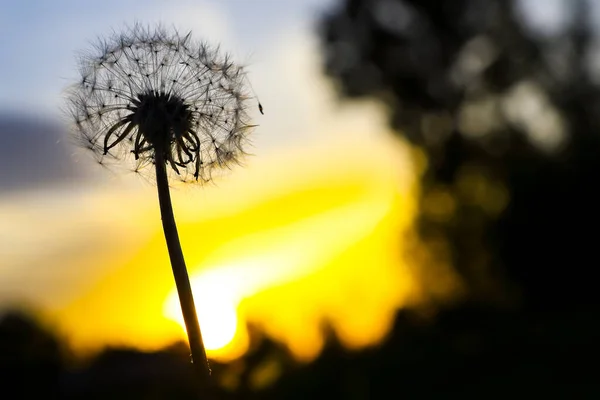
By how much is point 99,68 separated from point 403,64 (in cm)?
2535

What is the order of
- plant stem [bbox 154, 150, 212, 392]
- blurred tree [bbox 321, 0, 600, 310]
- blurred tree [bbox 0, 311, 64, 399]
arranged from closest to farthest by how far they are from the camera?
plant stem [bbox 154, 150, 212, 392], blurred tree [bbox 0, 311, 64, 399], blurred tree [bbox 321, 0, 600, 310]

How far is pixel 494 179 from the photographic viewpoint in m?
30.3

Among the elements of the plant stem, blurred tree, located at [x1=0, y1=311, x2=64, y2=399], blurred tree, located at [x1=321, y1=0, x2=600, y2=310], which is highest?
blurred tree, located at [x1=321, y1=0, x2=600, y2=310]

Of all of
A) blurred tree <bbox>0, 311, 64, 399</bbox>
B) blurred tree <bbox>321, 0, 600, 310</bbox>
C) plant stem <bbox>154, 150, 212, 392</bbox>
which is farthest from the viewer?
blurred tree <bbox>321, 0, 600, 310</bbox>

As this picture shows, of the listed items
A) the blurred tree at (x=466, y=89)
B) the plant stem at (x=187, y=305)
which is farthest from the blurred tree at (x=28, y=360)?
the blurred tree at (x=466, y=89)

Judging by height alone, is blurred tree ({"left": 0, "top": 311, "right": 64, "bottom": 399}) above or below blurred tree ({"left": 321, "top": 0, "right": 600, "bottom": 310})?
below

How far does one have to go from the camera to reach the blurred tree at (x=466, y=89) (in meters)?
30.3

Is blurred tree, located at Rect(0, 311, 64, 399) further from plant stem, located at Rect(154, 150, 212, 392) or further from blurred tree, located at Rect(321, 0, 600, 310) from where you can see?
blurred tree, located at Rect(321, 0, 600, 310)

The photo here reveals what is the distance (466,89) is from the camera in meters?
31.2

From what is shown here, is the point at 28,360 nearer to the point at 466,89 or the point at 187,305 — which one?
the point at 187,305

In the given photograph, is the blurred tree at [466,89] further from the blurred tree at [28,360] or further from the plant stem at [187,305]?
the plant stem at [187,305]

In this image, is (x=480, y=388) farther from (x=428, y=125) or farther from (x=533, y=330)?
(x=428, y=125)

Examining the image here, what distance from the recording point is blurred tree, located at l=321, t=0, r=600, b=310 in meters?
30.3

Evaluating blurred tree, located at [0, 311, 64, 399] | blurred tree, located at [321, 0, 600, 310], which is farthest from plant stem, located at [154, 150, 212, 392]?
blurred tree, located at [321, 0, 600, 310]
